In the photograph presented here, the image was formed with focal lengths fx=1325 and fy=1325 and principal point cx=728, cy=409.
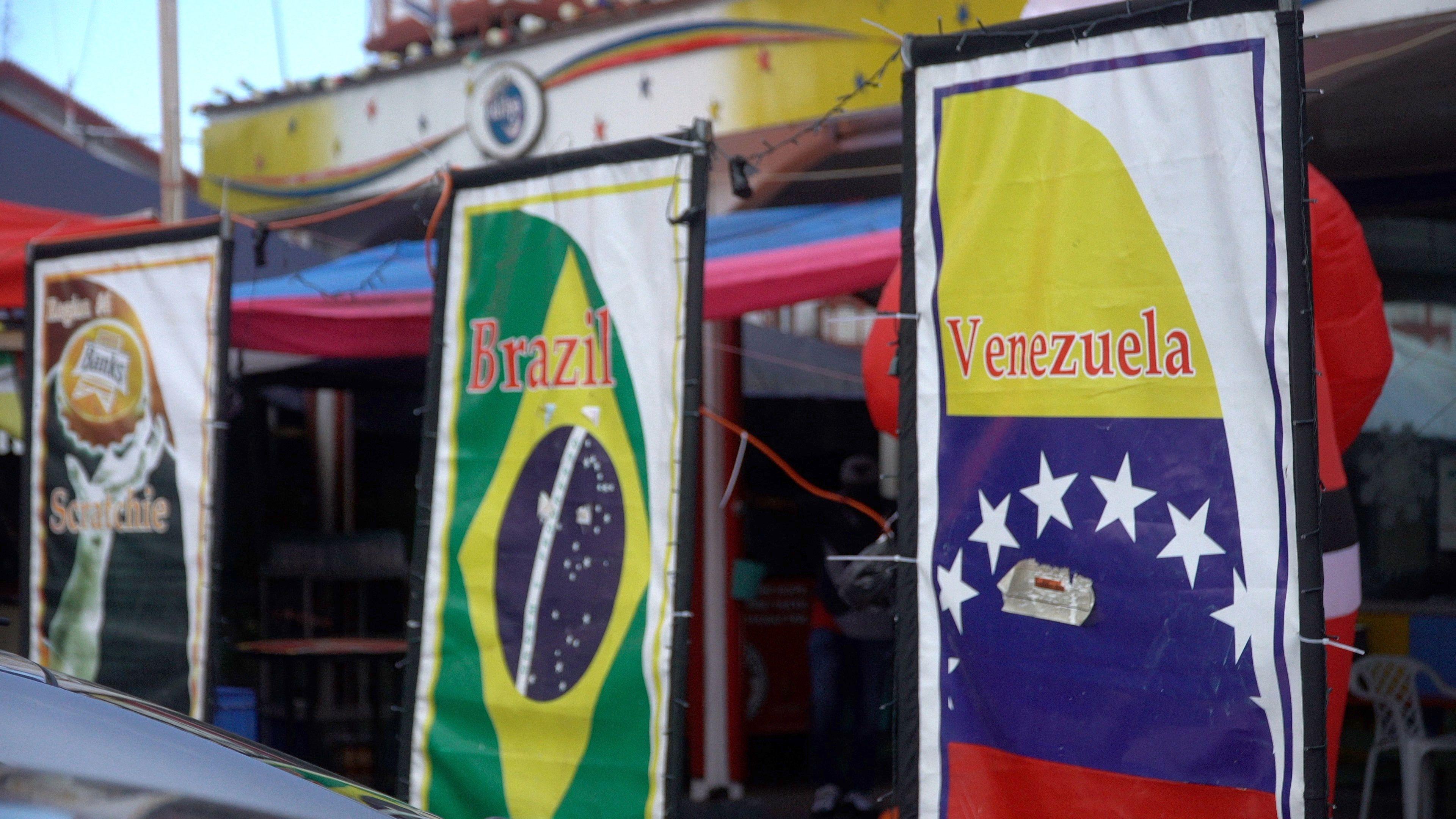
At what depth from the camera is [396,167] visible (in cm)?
816

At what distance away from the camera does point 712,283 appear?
5094mm

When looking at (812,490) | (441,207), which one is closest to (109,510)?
(441,207)

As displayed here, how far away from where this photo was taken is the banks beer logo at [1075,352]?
305cm

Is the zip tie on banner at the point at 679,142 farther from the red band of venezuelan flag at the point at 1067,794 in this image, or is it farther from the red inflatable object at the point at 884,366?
the red band of venezuelan flag at the point at 1067,794

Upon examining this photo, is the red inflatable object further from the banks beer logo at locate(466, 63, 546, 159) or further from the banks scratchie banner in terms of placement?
the banks beer logo at locate(466, 63, 546, 159)

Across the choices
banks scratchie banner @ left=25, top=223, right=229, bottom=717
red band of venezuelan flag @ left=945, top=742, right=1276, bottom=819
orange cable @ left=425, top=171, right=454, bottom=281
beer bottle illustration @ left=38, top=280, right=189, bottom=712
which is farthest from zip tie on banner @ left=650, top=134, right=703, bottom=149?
beer bottle illustration @ left=38, top=280, right=189, bottom=712

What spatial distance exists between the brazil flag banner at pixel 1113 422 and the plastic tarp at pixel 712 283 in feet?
4.95

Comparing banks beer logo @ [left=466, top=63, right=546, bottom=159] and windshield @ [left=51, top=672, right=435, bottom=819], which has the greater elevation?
banks beer logo @ [left=466, top=63, right=546, bottom=159]

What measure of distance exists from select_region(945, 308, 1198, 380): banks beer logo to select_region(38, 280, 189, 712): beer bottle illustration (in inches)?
128

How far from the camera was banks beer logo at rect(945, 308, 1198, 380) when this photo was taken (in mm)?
3049

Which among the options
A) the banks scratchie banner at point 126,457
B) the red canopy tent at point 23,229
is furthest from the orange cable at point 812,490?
the red canopy tent at point 23,229

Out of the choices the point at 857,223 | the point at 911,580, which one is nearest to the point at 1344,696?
the point at 911,580

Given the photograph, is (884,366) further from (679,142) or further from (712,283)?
(712,283)

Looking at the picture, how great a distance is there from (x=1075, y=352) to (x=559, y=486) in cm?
168
